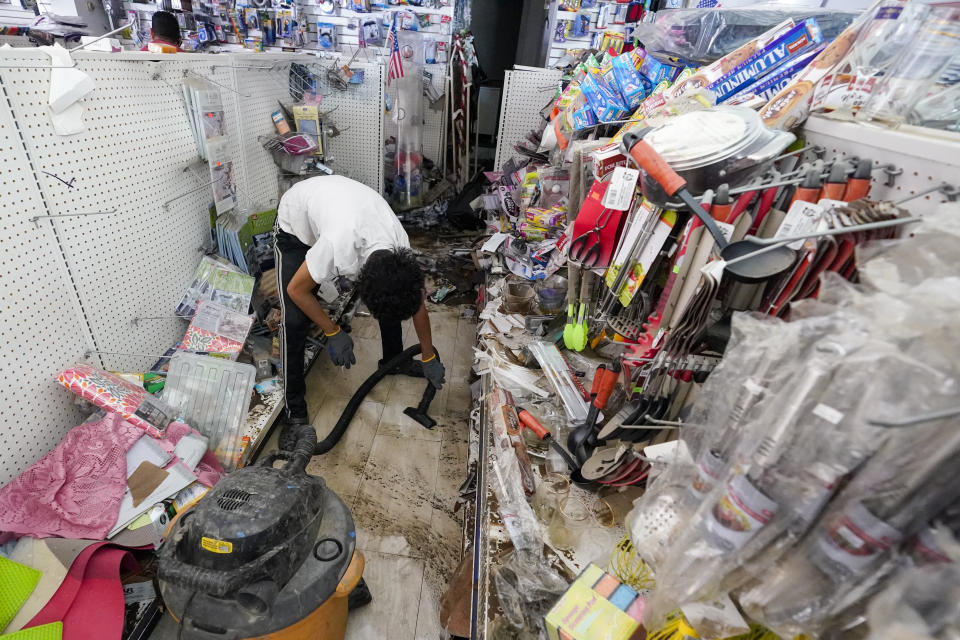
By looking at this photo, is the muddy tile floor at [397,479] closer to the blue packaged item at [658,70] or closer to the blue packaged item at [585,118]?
the blue packaged item at [585,118]

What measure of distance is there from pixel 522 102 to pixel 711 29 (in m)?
2.46

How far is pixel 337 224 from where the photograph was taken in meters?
2.18

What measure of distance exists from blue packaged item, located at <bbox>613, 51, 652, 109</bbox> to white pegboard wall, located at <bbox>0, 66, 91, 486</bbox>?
221 centimetres

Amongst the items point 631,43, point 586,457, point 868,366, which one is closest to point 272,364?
point 586,457

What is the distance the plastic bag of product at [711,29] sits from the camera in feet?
5.82

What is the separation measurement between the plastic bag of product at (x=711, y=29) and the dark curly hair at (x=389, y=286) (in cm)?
149

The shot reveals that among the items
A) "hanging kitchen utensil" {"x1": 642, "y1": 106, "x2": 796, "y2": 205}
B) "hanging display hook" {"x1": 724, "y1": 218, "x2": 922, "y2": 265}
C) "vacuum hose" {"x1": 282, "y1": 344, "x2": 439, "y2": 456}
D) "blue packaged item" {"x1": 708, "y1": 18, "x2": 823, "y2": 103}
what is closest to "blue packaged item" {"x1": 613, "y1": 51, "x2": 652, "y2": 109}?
"blue packaged item" {"x1": 708, "y1": 18, "x2": 823, "y2": 103}

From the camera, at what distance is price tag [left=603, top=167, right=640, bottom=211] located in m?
1.30

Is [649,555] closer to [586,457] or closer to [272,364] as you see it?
[586,457]

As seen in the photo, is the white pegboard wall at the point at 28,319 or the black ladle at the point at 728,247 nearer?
the black ladle at the point at 728,247

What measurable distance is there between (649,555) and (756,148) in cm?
98

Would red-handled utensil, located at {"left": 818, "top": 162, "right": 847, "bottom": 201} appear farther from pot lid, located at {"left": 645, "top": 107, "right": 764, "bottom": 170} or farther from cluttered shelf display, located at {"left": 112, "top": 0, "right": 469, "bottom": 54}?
cluttered shelf display, located at {"left": 112, "top": 0, "right": 469, "bottom": 54}

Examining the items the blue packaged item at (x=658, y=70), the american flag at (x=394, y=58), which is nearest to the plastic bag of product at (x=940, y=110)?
the blue packaged item at (x=658, y=70)

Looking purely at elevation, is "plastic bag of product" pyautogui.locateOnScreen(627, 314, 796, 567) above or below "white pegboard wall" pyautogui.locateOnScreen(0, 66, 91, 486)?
above
